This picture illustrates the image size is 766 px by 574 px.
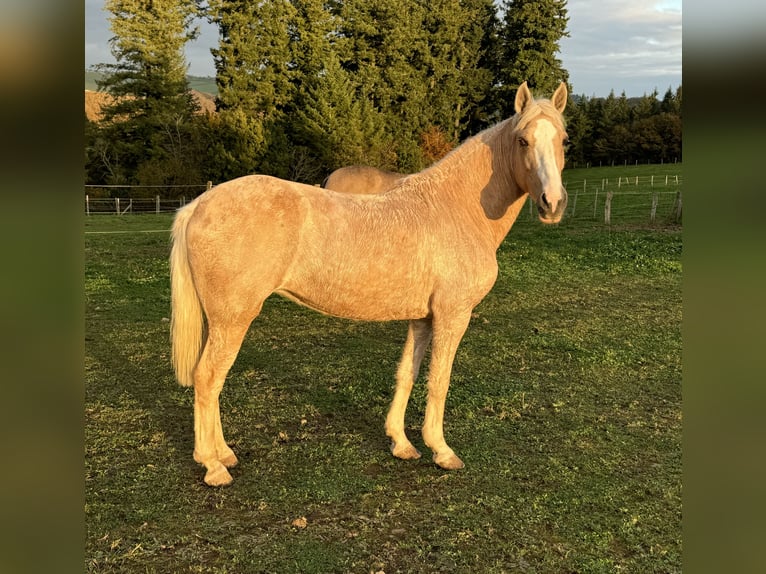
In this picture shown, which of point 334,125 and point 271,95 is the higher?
point 271,95

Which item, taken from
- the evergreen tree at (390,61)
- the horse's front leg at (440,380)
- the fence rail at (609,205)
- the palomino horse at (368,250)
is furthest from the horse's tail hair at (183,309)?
the evergreen tree at (390,61)

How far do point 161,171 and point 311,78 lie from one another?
1100 cm

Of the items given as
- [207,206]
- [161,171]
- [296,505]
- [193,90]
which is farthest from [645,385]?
[193,90]

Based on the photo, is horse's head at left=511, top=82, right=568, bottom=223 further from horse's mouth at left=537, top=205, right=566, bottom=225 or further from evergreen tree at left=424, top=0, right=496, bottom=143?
evergreen tree at left=424, top=0, right=496, bottom=143

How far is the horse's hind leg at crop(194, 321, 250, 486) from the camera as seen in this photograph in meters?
3.26

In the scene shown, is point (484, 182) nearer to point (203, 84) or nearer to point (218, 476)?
point (218, 476)

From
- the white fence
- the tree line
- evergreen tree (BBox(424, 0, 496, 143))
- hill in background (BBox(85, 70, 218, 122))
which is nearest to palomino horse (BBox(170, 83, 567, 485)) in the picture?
the white fence

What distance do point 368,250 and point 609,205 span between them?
16223 mm

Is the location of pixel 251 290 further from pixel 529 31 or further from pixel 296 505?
pixel 529 31

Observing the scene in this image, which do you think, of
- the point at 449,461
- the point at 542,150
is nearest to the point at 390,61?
the point at 542,150

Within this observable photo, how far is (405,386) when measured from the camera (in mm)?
3814

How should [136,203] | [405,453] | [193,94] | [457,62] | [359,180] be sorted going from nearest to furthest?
1. [405,453]
2. [359,180]
3. [136,203]
4. [193,94]
5. [457,62]

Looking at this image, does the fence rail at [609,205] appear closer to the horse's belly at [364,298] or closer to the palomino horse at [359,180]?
the palomino horse at [359,180]
